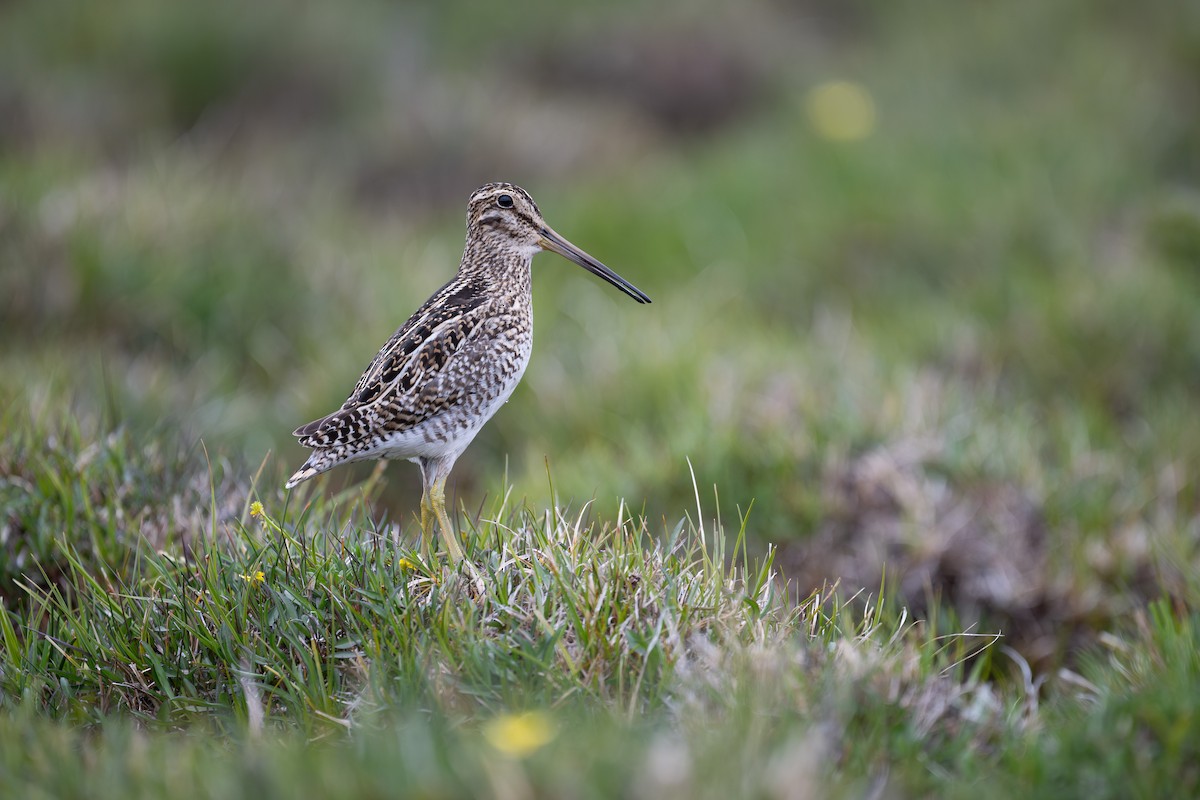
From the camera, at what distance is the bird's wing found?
143 inches

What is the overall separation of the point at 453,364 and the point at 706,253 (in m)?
5.49

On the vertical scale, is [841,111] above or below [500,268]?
above

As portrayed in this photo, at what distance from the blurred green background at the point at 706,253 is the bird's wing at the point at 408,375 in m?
0.59

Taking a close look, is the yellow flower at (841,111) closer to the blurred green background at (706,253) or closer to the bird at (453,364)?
the blurred green background at (706,253)

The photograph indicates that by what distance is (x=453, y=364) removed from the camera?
3.68m

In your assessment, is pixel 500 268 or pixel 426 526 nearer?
pixel 426 526

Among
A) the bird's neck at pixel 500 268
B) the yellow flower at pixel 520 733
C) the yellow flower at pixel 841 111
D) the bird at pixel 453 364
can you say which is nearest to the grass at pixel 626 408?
the yellow flower at pixel 520 733

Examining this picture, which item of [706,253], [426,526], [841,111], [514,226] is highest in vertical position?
[841,111]

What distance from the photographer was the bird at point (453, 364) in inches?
143

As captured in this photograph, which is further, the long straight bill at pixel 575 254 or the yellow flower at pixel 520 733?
the long straight bill at pixel 575 254

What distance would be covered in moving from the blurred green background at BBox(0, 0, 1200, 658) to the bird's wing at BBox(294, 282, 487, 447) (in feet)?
1.95

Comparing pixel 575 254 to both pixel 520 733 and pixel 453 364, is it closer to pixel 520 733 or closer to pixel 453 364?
pixel 453 364

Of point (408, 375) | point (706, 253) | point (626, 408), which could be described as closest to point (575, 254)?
point (408, 375)

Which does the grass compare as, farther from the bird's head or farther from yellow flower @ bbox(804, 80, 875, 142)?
the bird's head
